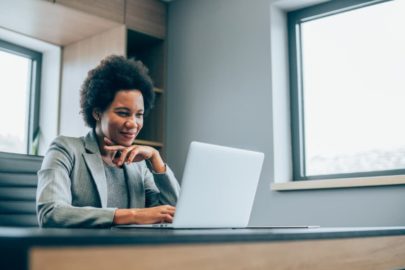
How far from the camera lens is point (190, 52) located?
3.25 metres

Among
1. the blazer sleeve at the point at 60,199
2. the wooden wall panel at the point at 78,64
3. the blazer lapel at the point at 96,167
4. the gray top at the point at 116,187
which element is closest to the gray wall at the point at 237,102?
the wooden wall panel at the point at 78,64

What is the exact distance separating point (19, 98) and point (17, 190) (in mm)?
1770

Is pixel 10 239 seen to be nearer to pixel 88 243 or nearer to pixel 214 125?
pixel 88 243

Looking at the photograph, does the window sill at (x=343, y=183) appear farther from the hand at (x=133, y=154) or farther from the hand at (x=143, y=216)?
the hand at (x=143, y=216)

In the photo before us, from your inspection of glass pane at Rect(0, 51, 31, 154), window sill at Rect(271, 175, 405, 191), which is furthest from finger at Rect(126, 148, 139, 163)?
glass pane at Rect(0, 51, 31, 154)

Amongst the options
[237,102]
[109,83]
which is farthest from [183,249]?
[237,102]

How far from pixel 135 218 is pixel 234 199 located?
26 cm

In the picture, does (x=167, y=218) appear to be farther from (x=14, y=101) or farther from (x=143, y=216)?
(x=14, y=101)

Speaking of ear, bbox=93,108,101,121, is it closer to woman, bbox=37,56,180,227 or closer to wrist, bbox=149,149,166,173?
woman, bbox=37,56,180,227

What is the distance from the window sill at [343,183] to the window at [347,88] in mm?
185

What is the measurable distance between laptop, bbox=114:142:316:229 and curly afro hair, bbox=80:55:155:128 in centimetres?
63

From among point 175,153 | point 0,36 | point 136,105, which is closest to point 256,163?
point 136,105

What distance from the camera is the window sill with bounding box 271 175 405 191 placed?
2.25 meters

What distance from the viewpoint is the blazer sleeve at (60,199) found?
1335 mm
